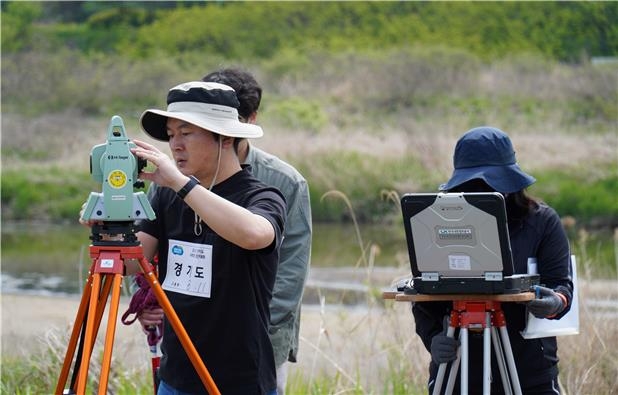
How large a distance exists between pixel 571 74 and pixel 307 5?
8761 mm

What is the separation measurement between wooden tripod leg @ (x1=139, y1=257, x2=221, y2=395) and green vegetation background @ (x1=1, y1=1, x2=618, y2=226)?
12.4m

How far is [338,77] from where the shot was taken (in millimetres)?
24234

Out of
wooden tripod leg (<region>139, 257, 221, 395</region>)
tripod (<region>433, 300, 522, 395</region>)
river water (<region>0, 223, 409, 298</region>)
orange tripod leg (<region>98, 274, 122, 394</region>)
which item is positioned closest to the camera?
orange tripod leg (<region>98, 274, 122, 394</region>)

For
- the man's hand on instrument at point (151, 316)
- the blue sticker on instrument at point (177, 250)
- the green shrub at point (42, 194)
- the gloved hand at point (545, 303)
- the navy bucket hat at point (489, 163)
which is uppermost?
the green shrub at point (42, 194)

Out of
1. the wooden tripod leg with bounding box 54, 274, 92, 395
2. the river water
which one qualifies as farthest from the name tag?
the river water

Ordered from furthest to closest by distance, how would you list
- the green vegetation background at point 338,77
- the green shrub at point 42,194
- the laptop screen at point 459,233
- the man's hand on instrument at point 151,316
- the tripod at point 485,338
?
1. the green shrub at point 42,194
2. the green vegetation background at point 338,77
3. the man's hand on instrument at point 151,316
4. the tripod at point 485,338
5. the laptop screen at point 459,233

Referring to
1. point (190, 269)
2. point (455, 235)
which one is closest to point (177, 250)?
point (190, 269)

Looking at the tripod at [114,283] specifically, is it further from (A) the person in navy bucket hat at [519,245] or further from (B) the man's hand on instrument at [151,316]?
(A) the person in navy bucket hat at [519,245]

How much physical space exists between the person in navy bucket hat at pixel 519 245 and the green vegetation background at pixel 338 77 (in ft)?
38.9

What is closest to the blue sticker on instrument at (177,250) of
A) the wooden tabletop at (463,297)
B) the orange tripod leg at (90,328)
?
the orange tripod leg at (90,328)

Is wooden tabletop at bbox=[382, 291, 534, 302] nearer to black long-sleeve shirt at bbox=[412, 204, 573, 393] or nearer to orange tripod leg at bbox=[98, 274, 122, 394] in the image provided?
black long-sleeve shirt at bbox=[412, 204, 573, 393]

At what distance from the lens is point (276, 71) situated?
2478 centimetres

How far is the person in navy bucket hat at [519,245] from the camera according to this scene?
3326 millimetres

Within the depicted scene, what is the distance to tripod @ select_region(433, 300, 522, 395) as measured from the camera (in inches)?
123
